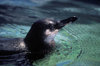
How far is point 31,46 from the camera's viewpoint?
18.8ft

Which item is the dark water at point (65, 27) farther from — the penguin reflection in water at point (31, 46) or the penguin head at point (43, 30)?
the penguin head at point (43, 30)

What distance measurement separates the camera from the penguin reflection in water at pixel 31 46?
5373mm

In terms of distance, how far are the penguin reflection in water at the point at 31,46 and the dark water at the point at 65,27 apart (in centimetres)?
22

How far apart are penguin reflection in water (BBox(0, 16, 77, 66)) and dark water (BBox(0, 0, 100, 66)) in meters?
0.22

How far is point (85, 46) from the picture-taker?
6289 millimetres

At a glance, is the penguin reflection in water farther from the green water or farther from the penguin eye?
the green water

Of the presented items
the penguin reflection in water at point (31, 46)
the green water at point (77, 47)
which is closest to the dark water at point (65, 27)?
the green water at point (77, 47)

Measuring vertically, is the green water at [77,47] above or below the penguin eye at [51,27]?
below

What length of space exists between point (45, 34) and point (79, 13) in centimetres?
342

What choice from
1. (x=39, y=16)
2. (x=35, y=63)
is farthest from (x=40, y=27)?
(x=39, y=16)

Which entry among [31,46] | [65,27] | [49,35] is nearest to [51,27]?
[49,35]

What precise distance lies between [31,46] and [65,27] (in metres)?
2.20

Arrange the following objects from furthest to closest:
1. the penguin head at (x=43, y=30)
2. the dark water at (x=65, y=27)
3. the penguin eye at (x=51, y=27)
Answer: the penguin eye at (x=51, y=27), the penguin head at (x=43, y=30), the dark water at (x=65, y=27)

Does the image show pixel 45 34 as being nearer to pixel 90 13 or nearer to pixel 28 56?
pixel 28 56
